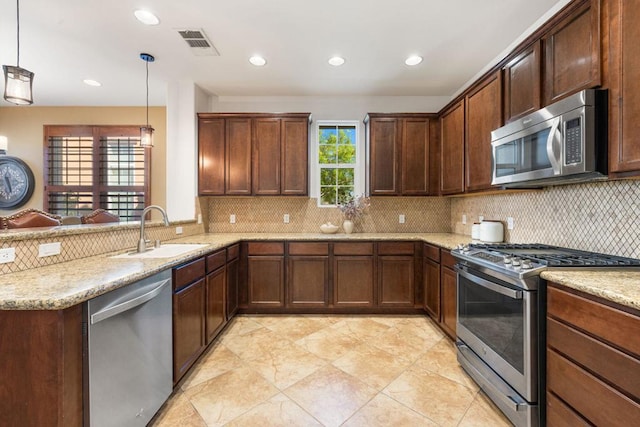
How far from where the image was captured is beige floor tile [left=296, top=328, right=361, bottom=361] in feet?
8.09

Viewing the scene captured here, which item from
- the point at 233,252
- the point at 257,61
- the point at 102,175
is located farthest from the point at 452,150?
the point at 102,175

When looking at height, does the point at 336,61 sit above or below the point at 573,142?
above

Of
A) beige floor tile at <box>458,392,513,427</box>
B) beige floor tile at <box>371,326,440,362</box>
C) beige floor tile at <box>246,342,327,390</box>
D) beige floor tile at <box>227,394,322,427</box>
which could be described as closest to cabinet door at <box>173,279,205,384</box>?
beige floor tile at <box>246,342,327,390</box>

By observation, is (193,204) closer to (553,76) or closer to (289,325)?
(289,325)

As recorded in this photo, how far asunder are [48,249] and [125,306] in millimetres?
800

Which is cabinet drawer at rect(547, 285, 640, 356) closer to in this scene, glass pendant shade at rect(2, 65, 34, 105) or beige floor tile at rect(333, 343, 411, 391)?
beige floor tile at rect(333, 343, 411, 391)

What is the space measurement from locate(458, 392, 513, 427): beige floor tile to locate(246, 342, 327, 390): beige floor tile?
1.06 metres

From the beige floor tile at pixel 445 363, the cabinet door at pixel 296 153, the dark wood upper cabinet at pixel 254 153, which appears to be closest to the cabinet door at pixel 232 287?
the dark wood upper cabinet at pixel 254 153

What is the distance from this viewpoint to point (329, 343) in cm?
265

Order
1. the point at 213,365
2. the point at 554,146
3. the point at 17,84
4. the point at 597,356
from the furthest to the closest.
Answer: the point at 213,365
the point at 17,84
the point at 554,146
the point at 597,356

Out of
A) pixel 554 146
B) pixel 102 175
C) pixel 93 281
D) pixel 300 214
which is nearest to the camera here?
pixel 93 281

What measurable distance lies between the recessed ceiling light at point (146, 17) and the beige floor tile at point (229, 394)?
2.93 meters

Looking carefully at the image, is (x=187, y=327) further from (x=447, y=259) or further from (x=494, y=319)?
(x=447, y=259)

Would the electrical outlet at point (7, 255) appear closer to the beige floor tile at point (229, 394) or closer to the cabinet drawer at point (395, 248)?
the beige floor tile at point (229, 394)
